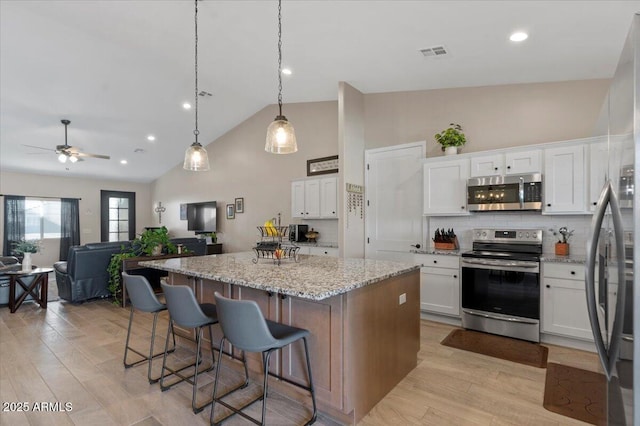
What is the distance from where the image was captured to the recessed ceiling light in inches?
114

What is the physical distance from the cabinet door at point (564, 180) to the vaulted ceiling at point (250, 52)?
2.97ft

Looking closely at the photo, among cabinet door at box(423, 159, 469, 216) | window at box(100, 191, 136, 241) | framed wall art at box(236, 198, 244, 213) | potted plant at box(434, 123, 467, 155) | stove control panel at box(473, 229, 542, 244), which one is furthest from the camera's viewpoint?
window at box(100, 191, 136, 241)

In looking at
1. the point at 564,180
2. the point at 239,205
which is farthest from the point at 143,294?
the point at 239,205

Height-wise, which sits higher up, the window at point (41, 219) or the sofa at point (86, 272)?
the window at point (41, 219)

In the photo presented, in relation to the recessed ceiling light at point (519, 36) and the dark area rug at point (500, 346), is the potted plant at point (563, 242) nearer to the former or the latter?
the dark area rug at point (500, 346)

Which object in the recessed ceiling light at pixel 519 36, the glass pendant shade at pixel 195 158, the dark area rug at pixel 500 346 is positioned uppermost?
the recessed ceiling light at pixel 519 36

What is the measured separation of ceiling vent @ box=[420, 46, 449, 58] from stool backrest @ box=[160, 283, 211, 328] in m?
3.29

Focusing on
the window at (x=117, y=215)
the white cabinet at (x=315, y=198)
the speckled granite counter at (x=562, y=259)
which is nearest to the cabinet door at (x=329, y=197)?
the white cabinet at (x=315, y=198)

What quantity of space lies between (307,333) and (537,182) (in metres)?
3.10

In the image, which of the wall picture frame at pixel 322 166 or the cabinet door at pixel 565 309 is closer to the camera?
the cabinet door at pixel 565 309

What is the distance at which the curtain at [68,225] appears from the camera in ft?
29.4

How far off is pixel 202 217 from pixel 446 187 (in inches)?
245

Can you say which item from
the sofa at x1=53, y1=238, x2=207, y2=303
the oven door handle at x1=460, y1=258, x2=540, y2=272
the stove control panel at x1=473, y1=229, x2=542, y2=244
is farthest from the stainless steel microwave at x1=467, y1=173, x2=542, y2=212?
the sofa at x1=53, y1=238, x2=207, y2=303

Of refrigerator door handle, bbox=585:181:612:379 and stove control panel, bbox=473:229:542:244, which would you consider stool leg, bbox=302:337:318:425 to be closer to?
refrigerator door handle, bbox=585:181:612:379
